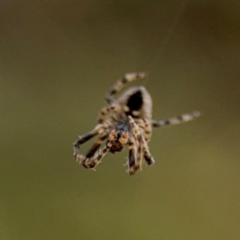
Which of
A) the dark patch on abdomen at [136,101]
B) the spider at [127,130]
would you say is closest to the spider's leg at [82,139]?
the spider at [127,130]

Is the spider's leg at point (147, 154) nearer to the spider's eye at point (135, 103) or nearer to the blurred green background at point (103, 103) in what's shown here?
the spider's eye at point (135, 103)

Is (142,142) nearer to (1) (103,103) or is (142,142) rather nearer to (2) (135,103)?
(2) (135,103)

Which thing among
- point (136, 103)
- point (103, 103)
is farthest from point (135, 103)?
point (103, 103)

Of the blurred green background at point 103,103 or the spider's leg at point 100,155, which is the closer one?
the spider's leg at point 100,155

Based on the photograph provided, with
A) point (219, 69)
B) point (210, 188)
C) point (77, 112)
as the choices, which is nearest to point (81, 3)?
point (77, 112)

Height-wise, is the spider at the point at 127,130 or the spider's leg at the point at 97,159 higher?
the spider at the point at 127,130

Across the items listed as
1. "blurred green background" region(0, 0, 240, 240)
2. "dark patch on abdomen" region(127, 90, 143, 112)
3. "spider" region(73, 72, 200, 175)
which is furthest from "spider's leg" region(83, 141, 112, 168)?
"blurred green background" region(0, 0, 240, 240)

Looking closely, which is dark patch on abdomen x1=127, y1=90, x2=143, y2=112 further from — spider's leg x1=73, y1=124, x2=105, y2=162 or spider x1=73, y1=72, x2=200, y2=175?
spider's leg x1=73, y1=124, x2=105, y2=162
